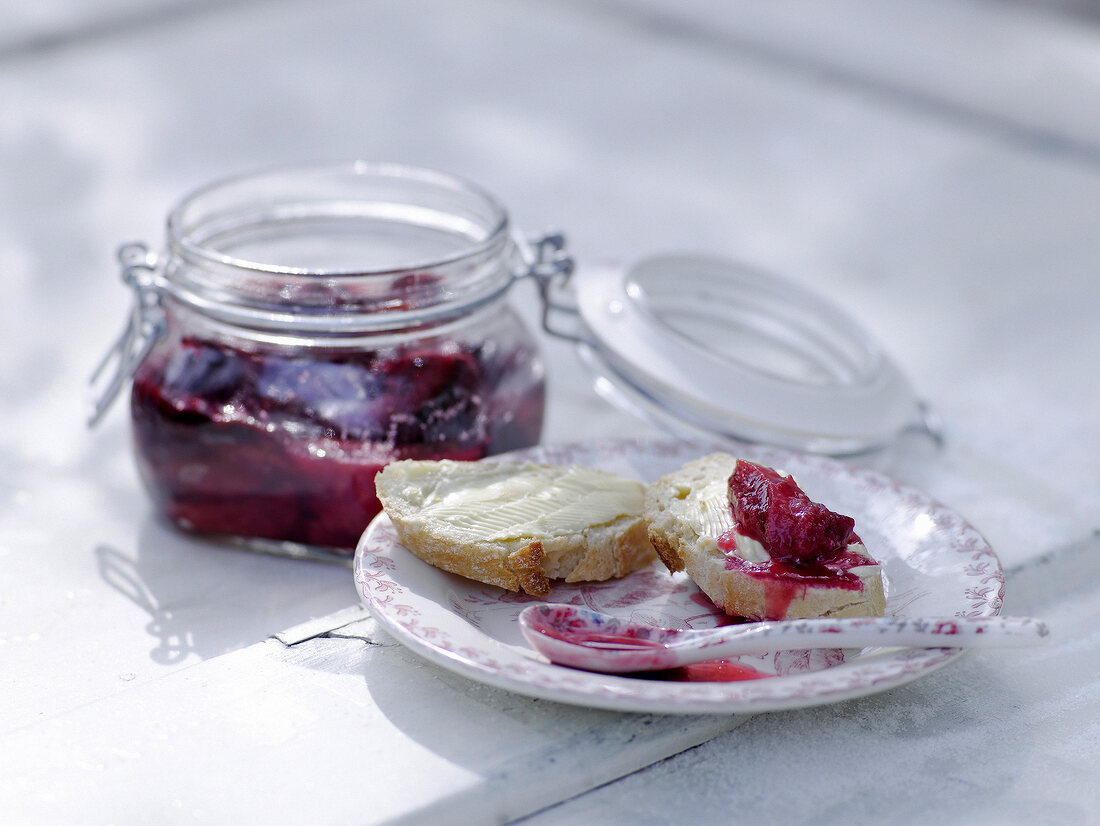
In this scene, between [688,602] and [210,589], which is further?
[210,589]

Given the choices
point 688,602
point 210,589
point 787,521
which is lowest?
point 210,589

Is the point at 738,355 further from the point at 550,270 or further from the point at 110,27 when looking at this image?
the point at 110,27

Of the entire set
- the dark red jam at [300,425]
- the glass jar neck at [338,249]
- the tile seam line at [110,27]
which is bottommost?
the tile seam line at [110,27]

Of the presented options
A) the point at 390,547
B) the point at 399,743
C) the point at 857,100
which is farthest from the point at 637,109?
the point at 399,743

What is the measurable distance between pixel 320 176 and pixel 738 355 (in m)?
0.46

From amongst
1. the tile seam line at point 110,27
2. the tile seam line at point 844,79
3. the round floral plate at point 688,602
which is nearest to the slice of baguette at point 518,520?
the round floral plate at point 688,602

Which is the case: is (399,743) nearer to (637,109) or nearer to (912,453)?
(912,453)

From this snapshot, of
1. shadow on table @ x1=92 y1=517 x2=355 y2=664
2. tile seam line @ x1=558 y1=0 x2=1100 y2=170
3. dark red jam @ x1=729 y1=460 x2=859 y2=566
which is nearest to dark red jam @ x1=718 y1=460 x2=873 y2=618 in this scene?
dark red jam @ x1=729 y1=460 x2=859 y2=566

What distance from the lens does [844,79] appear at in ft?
8.54

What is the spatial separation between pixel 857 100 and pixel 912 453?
1.42 metres

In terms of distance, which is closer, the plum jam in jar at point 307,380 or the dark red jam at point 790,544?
the dark red jam at point 790,544

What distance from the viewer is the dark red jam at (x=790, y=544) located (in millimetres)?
816

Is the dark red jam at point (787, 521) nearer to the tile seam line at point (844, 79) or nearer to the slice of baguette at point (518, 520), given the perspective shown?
the slice of baguette at point (518, 520)

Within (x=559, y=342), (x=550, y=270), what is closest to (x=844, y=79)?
(x=559, y=342)
